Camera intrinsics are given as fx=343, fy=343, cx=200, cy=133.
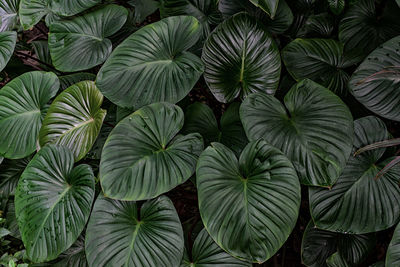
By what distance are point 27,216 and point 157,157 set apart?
0.50 m

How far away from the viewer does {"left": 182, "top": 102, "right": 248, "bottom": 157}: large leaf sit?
49.9 inches

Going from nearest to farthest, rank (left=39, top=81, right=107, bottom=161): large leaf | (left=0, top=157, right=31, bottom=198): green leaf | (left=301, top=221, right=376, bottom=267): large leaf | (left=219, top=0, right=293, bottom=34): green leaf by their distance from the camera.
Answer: (left=301, top=221, right=376, bottom=267): large leaf → (left=39, top=81, right=107, bottom=161): large leaf → (left=219, top=0, right=293, bottom=34): green leaf → (left=0, top=157, right=31, bottom=198): green leaf

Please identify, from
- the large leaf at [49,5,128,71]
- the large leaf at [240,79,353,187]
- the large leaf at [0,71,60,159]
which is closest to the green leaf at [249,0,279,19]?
the large leaf at [240,79,353,187]

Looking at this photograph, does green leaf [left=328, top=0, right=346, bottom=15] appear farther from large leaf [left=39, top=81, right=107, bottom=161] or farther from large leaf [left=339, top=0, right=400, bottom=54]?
large leaf [left=39, top=81, right=107, bottom=161]

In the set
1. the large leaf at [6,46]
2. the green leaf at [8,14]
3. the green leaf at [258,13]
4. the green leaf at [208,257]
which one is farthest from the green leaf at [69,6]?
the green leaf at [208,257]

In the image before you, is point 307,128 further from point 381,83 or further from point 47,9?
point 47,9

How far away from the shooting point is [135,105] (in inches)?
47.7

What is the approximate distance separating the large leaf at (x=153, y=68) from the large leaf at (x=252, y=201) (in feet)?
1.00

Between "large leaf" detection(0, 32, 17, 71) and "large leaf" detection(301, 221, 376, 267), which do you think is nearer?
"large leaf" detection(301, 221, 376, 267)

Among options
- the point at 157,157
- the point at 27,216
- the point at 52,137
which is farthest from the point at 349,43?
the point at 27,216

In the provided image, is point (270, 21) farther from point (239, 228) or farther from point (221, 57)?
point (239, 228)

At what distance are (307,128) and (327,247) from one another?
0.45 m

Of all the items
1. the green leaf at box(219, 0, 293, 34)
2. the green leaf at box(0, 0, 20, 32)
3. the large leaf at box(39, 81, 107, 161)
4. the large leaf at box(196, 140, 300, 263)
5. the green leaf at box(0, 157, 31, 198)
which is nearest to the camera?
the large leaf at box(196, 140, 300, 263)

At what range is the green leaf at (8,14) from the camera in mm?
1705
